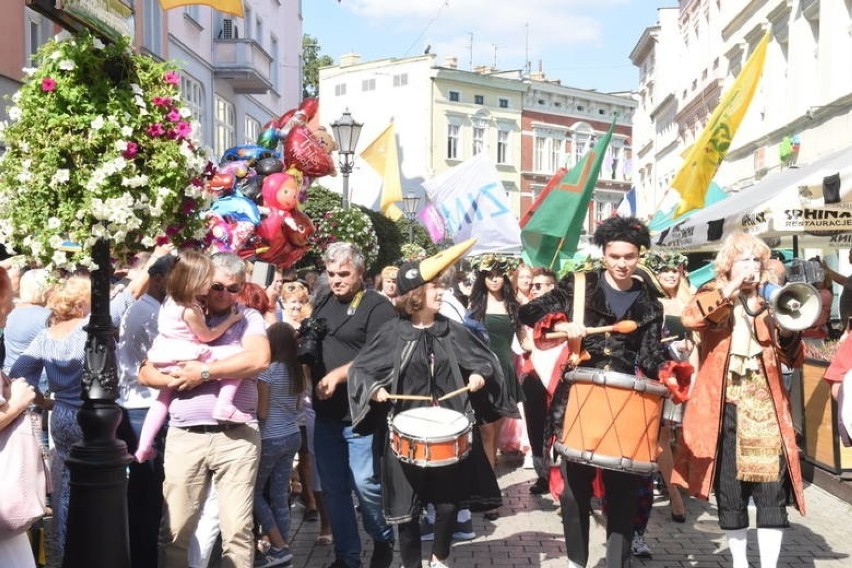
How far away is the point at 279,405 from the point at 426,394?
44.1 inches

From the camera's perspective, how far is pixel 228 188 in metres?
9.42

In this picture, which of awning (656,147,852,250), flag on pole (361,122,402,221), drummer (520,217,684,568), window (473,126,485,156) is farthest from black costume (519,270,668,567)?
window (473,126,485,156)

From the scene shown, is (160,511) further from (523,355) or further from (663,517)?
(523,355)

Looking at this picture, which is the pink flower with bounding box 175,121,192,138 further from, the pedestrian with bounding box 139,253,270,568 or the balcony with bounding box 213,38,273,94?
the balcony with bounding box 213,38,273,94

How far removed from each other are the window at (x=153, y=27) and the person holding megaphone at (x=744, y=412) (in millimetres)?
15713

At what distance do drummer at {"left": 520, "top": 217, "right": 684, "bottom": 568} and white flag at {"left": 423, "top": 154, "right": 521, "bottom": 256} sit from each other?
979 centimetres

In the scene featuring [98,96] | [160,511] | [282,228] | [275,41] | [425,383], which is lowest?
[160,511]

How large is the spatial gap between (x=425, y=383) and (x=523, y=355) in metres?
3.95

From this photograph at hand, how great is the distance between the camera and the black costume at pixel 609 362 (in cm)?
554

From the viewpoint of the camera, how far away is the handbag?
3.91 metres

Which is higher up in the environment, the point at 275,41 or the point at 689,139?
the point at 275,41

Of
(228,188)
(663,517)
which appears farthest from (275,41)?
(663,517)

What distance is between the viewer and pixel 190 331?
208 inches

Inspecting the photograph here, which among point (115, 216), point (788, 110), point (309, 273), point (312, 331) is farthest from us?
point (788, 110)
